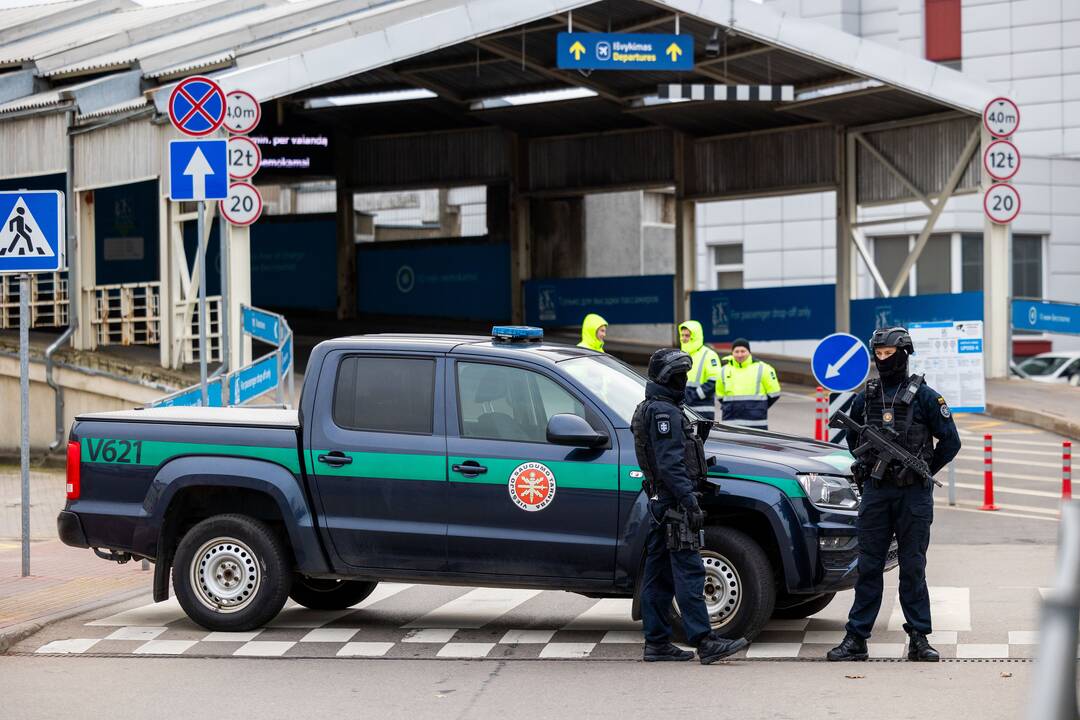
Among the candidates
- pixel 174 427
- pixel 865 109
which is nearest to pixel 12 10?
pixel 865 109

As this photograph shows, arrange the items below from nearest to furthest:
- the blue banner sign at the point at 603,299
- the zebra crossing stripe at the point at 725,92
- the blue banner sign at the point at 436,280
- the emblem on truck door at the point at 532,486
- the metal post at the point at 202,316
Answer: the emblem on truck door at the point at 532,486 → the metal post at the point at 202,316 → the zebra crossing stripe at the point at 725,92 → the blue banner sign at the point at 603,299 → the blue banner sign at the point at 436,280

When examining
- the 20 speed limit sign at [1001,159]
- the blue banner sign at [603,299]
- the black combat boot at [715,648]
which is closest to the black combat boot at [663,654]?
the black combat boot at [715,648]

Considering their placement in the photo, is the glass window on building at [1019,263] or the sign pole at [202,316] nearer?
the sign pole at [202,316]

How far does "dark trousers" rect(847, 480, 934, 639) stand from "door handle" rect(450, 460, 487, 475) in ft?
7.03

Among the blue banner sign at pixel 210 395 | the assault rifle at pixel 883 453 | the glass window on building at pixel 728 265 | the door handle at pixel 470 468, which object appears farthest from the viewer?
the glass window on building at pixel 728 265

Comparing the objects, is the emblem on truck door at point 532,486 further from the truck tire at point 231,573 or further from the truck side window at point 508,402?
the truck tire at point 231,573

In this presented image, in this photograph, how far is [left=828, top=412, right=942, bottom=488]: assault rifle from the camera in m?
8.02

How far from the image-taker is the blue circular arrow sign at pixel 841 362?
49.2 ft

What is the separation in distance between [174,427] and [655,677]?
3.43 meters

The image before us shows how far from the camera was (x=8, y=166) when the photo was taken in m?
24.7

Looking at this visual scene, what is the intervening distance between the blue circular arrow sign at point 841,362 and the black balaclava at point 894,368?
678 cm

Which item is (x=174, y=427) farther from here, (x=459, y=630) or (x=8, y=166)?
(x=8, y=166)

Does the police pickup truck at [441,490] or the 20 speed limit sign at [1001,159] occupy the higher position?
the 20 speed limit sign at [1001,159]

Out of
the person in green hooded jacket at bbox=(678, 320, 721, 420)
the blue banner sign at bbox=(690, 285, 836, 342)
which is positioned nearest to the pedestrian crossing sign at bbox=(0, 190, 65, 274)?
the person in green hooded jacket at bbox=(678, 320, 721, 420)
